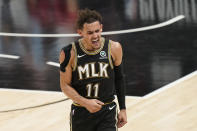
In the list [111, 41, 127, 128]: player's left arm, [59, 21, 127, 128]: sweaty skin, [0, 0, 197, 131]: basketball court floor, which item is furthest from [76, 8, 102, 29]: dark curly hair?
[0, 0, 197, 131]: basketball court floor

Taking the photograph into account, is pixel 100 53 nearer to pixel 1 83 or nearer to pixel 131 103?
pixel 131 103

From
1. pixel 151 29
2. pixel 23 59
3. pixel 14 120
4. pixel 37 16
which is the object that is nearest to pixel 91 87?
pixel 14 120

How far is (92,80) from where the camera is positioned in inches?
208

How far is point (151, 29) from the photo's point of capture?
44.8 ft

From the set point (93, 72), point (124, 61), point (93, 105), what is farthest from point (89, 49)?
point (124, 61)

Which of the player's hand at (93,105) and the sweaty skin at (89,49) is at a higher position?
the sweaty skin at (89,49)

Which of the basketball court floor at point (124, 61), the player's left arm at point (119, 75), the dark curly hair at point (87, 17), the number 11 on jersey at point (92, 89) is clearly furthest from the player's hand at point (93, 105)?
the basketball court floor at point (124, 61)

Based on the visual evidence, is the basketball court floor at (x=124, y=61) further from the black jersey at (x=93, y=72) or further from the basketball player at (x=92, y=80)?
the black jersey at (x=93, y=72)

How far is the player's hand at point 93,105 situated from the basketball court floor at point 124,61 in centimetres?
327

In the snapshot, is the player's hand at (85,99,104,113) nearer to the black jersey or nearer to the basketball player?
the basketball player

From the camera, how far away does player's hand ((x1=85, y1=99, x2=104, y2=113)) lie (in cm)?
510

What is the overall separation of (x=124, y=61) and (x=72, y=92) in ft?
20.7

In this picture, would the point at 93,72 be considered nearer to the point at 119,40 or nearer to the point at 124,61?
the point at 124,61

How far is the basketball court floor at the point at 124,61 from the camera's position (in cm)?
891
